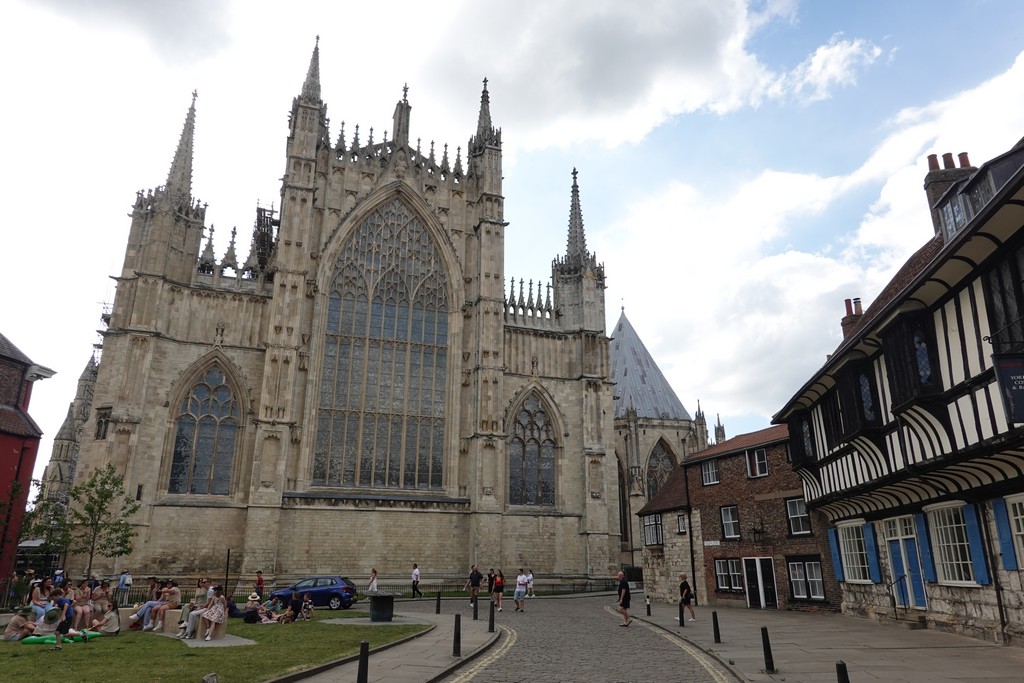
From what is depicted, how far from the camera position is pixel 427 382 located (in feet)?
116

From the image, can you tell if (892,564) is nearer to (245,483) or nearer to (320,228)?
(245,483)

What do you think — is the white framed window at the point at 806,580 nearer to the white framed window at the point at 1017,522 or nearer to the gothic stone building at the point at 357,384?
the white framed window at the point at 1017,522

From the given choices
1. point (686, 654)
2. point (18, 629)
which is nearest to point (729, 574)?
point (686, 654)

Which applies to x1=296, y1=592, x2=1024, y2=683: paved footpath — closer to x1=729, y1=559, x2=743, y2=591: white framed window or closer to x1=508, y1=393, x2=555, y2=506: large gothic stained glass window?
x1=729, y1=559, x2=743, y2=591: white framed window

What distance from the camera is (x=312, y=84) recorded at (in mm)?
36688

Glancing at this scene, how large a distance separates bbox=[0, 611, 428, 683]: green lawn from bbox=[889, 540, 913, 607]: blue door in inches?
495

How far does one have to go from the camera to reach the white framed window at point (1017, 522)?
12.1 metres

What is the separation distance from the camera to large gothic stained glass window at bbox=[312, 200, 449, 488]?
33094mm

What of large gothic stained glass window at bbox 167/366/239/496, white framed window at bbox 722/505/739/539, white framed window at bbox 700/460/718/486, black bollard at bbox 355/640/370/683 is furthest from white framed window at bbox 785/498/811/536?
large gothic stained glass window at bbox 167/366/239/496

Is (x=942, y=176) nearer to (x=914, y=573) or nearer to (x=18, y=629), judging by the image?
(x=914, y=573)

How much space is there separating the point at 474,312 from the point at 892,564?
24104 millimetres

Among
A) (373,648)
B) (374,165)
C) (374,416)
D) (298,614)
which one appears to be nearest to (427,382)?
(374,416)

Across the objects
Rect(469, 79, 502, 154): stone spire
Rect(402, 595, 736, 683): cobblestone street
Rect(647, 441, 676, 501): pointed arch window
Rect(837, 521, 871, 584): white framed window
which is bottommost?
Rect(402, 595, 736, 683): cobblestone street

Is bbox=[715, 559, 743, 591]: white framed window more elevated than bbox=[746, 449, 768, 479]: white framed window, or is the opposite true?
bbox=[746, 449, 768, 479]: white framed window
